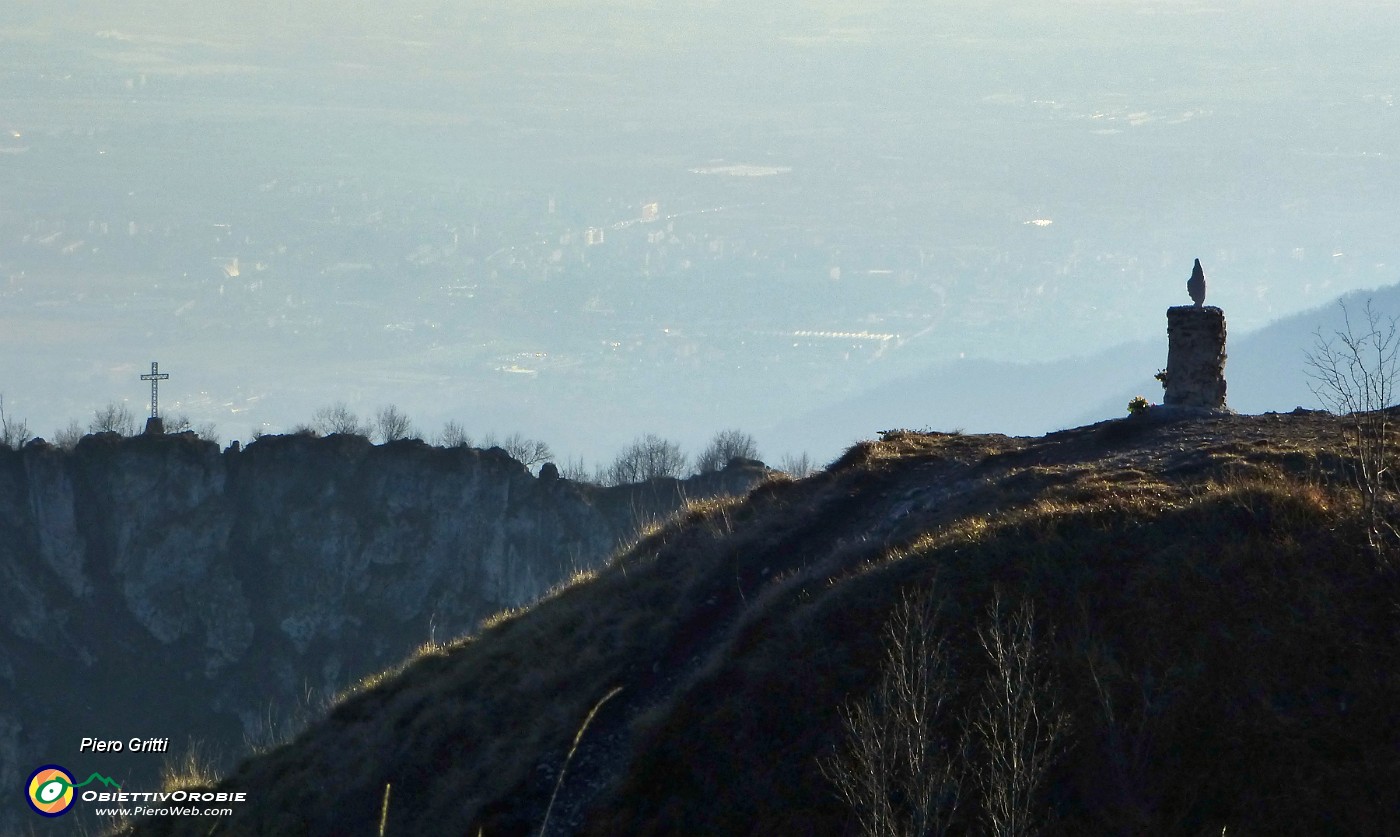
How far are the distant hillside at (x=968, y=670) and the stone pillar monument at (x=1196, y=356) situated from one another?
1.51 m

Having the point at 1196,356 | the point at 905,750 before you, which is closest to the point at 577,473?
the point at 1196,356

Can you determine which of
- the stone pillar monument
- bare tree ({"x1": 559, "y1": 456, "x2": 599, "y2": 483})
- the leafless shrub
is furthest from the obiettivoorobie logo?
bare tree ({"x1": 559, "y1": 456, "x2": 599, "y2": 483})

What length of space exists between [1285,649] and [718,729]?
5.41 m

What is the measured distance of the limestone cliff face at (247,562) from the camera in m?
48.2

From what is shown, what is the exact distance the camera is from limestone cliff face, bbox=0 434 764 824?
48250mm

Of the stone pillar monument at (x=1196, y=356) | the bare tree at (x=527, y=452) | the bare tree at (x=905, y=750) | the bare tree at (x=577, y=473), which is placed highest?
the bare tree at (x=527, y=452)

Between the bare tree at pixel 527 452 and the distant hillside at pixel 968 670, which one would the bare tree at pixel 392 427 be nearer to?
the bare tree at pixel 527 452

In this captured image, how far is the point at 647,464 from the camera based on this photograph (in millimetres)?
61938

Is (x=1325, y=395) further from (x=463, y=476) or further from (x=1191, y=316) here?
(x=463, y=476)

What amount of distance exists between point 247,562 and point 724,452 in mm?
18962

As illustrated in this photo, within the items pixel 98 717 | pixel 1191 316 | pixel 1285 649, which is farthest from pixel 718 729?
pixel 98 717

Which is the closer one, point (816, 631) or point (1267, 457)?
point (816, 631)

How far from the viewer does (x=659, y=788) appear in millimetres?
14375

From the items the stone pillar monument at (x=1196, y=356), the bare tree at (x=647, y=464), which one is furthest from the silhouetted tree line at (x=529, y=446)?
the stone pillar monument at (x=1196, y=356)
